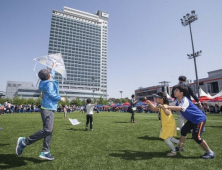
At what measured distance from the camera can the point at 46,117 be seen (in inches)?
133

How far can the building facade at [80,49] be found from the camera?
128625 mm

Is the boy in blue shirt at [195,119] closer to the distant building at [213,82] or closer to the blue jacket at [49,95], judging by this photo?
the blue jacket at [49,95]

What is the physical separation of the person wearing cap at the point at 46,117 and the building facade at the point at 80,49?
123 metres

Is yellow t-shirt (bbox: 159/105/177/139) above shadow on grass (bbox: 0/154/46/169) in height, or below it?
above

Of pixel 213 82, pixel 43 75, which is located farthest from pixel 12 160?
pixel 213 82

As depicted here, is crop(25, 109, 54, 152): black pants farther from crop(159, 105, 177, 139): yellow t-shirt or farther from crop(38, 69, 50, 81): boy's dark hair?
crop(159, 105, 177, 139): yellow t-shirt

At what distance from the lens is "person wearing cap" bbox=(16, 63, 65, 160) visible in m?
3.30

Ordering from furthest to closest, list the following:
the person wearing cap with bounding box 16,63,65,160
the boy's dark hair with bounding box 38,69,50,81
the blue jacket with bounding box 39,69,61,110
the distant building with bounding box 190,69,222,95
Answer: the distant building with bounding box 190,69,222,95, the boy's dark hair with bounding box 38,69,50,81, the blue jacket with bounding box 39,69,61,110, the person wearing cap with bounding box 16,63,65,160

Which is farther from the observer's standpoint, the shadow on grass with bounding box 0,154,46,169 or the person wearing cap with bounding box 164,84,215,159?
the person wearing cap with bounding box 164,84,215,159

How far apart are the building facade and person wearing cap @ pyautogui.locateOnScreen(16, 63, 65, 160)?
122665 mm

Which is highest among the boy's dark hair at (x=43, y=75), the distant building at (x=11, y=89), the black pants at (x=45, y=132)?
the distant building at (x=11, y=89)

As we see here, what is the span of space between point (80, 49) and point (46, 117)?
141887 mm

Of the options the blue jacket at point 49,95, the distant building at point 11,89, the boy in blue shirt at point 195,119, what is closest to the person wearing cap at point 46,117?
the blue jacket at point 49,95

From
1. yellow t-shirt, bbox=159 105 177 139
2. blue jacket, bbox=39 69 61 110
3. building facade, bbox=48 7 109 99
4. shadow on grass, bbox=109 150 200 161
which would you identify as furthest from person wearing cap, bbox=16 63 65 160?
building facade, bbox=48 7 109 99
